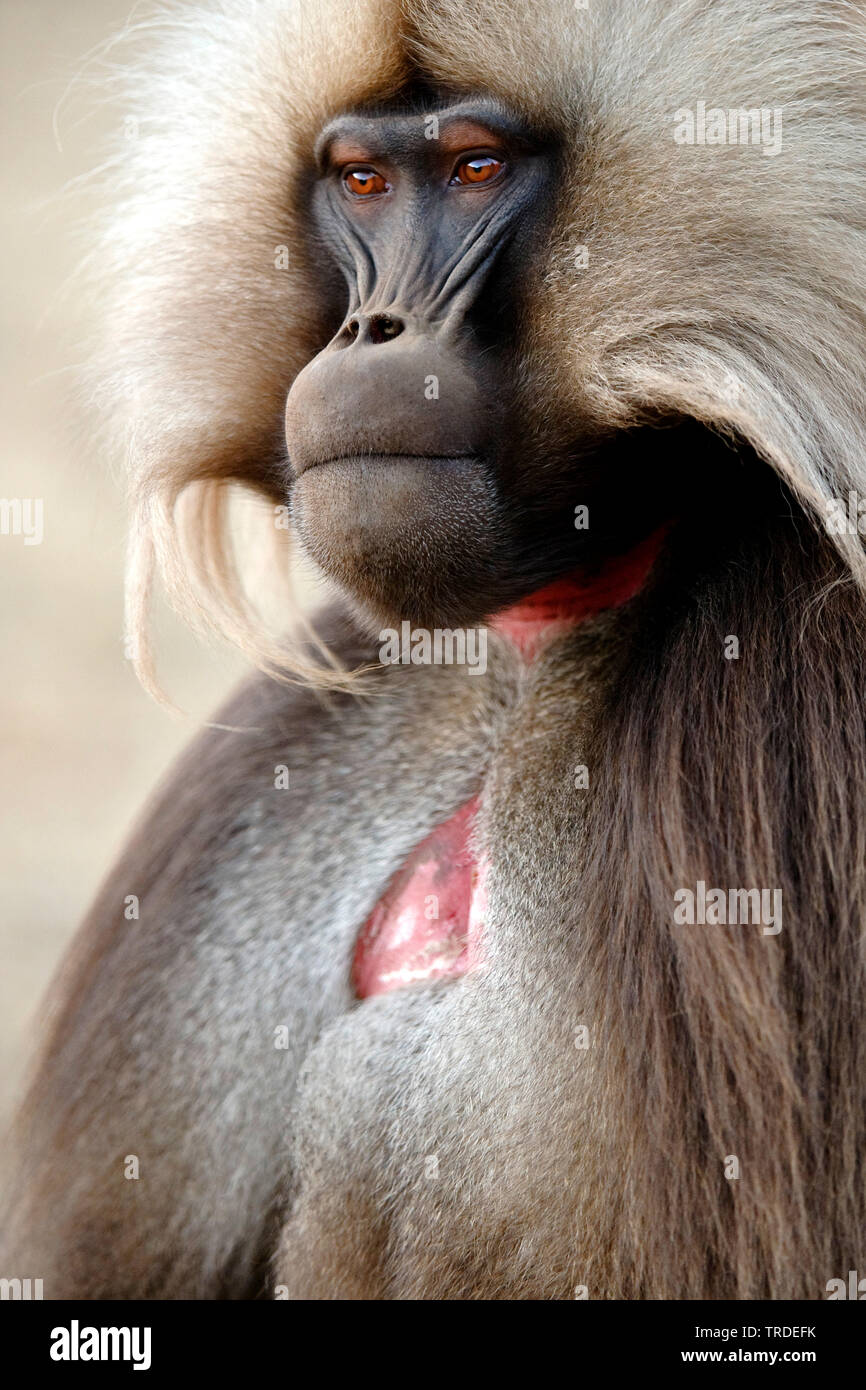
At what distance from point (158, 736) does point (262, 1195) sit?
4379 millimetres

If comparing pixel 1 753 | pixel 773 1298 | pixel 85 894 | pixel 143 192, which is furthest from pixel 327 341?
pixel 1 753

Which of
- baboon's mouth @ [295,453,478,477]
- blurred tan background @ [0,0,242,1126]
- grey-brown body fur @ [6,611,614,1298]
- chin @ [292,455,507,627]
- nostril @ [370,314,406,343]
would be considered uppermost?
blurred tan background @ [0,0,242,1126]

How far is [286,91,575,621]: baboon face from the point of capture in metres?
2.07

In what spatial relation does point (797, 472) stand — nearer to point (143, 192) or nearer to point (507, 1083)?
point (507, 1083)

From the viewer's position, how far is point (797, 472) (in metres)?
1.86

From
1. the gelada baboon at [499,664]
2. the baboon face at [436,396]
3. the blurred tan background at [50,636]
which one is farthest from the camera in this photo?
the blurred tan background at [50,636]

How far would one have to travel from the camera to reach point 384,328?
6.92 ft

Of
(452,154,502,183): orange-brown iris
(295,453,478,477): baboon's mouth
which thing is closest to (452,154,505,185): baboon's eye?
(452,154,502,183): orange-brown iris

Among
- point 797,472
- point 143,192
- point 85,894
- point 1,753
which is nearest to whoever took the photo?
point 797,472

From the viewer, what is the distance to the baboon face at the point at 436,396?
6.78 ft

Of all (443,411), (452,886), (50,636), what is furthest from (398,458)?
(50,636)

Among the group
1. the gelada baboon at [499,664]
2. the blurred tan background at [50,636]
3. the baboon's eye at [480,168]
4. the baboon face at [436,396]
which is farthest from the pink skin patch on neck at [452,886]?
the blurred tan background at [50,636]

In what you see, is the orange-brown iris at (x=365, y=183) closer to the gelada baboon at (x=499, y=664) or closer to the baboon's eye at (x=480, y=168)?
the gelada baboon at (x=499, y=664)

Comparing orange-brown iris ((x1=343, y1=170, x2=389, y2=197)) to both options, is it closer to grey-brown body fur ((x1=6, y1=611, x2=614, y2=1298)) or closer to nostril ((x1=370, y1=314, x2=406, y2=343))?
nostril ((x1=370, y1=314, x2=406, y2=343))
